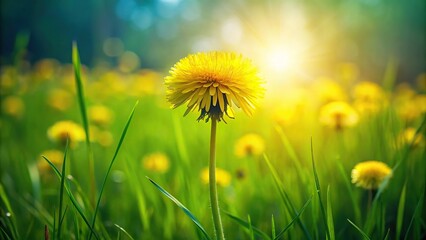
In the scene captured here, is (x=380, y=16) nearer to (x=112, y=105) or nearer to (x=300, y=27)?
(x=300, y=27)

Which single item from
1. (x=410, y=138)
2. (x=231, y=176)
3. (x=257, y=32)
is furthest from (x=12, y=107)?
(x=257, y=32)

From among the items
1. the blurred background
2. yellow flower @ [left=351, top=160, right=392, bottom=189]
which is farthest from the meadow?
the blurred background

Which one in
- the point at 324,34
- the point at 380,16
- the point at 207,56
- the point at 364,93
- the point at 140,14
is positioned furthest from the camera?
the point at 140,14

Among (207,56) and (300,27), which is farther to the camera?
(300,27)

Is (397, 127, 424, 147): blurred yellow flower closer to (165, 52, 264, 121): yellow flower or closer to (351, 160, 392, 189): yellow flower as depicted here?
(351, 160, 392, 189): yellow flower

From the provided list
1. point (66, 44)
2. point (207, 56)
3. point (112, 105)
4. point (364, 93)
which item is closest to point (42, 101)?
point (112, 105)

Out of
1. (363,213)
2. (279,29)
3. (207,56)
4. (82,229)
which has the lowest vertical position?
(82,229)
